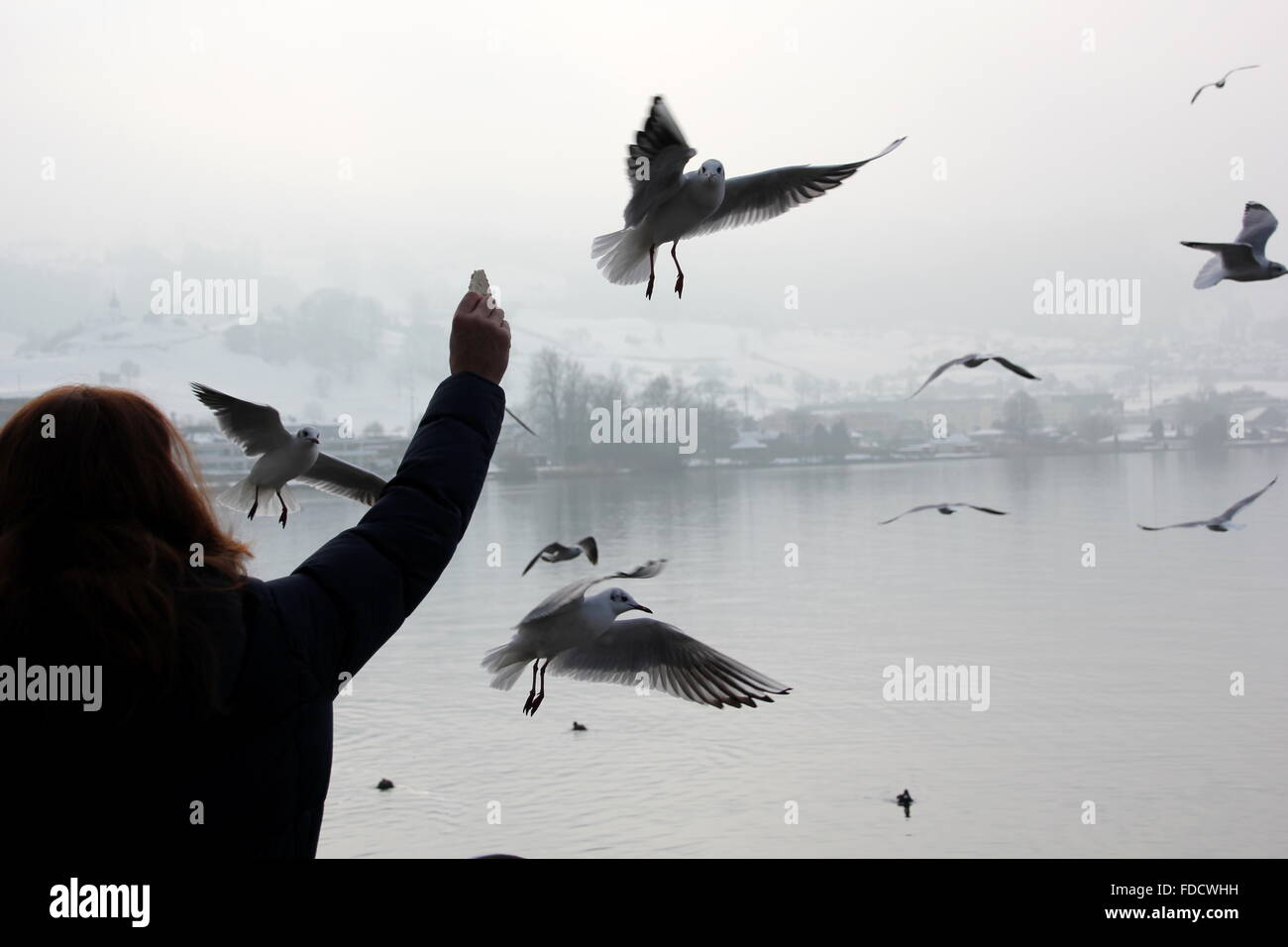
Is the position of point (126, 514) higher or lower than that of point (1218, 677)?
higher

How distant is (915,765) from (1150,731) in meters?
2.68

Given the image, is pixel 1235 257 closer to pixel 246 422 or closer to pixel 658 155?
pixel 658 155

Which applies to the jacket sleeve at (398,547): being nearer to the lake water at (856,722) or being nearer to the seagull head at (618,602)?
the seagull head at (618,602)

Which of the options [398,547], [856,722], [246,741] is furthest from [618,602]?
[856,722]

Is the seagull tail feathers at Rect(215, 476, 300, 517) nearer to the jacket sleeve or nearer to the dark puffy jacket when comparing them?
the jacket sleeve

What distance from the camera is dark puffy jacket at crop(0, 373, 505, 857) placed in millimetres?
1160

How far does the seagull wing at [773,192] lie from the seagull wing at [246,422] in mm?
1614

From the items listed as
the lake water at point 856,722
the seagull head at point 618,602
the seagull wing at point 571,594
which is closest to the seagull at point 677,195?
the seagull wing at point 571,594

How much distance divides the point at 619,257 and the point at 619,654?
4.21 feet

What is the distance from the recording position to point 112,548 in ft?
3.93

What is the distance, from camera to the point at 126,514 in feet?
4.09
